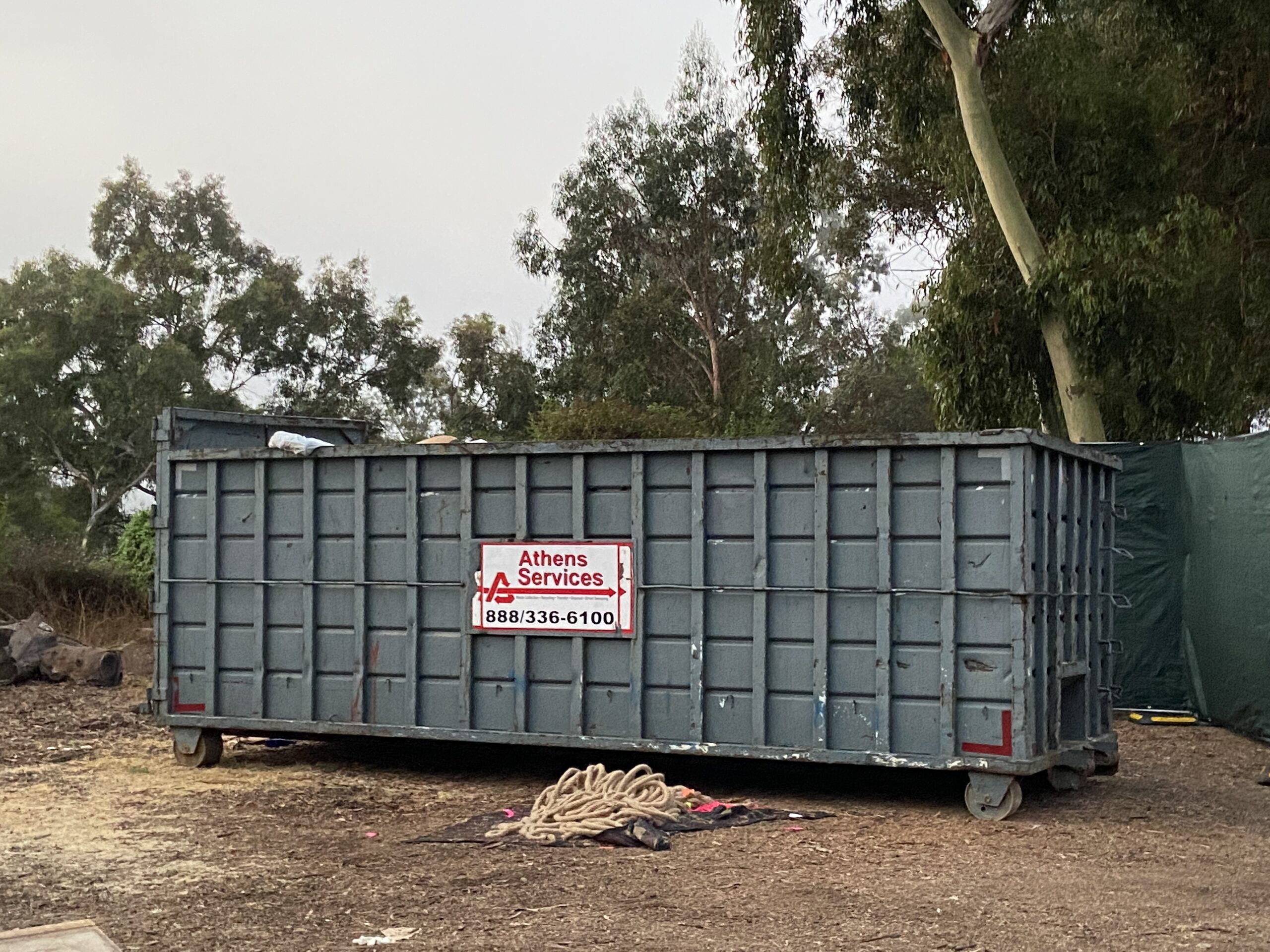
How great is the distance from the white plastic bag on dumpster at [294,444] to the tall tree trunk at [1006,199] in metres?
9.85

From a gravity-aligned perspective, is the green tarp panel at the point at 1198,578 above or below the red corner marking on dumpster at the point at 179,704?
above

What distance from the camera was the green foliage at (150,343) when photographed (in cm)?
3944

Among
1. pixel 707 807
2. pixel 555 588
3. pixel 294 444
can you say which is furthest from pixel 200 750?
pixel 707 807

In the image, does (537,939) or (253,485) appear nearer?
(537,939)

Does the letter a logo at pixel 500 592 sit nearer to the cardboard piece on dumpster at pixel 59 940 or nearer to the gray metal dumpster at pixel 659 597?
the gray metal dumpster at pixel 659 597

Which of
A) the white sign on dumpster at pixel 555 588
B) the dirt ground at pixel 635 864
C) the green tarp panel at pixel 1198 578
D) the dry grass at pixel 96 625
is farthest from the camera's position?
the dry grass at pixel 96 625

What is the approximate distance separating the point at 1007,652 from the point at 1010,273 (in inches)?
451

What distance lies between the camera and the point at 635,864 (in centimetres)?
724

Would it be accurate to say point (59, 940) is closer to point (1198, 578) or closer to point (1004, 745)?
point (1004, 745)

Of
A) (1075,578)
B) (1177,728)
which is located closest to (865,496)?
(1075,578)

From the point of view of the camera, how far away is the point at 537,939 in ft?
18.8

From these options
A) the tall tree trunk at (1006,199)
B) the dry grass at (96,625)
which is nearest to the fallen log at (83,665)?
the dry grass at (96,625)

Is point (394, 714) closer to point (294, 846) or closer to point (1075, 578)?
point (294, 846)

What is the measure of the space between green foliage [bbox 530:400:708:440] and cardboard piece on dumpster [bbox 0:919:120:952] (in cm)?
2788
